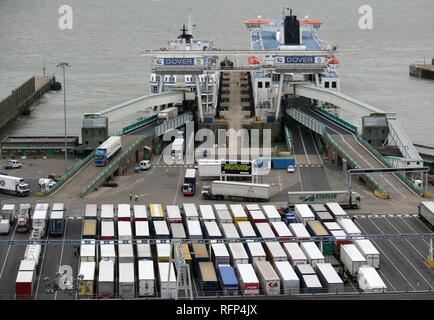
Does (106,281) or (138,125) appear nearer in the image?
(106,281)

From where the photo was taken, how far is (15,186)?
27844mm

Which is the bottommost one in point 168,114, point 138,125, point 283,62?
point 138,125

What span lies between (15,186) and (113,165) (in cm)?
429

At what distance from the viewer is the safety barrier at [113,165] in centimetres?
2830

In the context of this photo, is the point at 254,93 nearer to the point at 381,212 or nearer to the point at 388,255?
the point at 381,212

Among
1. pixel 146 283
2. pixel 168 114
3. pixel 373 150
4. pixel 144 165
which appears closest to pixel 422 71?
pixel 168 114

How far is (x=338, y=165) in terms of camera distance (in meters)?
33.0

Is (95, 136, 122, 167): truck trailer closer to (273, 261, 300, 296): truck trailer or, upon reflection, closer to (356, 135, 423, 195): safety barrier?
(356, 135, 423, 195): safety barrier

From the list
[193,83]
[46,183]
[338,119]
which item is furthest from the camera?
[193,83]

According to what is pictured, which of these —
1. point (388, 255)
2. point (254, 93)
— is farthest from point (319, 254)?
point (254, 93)

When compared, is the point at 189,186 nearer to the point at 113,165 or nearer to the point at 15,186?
the point at 113,165

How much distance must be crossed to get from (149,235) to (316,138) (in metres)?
17.7

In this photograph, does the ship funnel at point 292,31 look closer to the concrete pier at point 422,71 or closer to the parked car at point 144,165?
the concrete pier at point 422,71

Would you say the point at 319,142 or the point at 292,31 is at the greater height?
the point at 292,31
